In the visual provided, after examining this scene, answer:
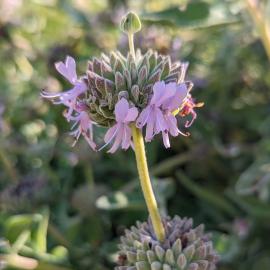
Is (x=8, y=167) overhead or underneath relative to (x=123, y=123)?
overhead

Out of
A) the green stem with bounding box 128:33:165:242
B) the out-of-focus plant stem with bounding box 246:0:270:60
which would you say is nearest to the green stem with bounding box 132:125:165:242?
the green stem with bounding box 128:33:165:242

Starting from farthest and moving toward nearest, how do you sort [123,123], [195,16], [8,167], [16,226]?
[8,167]
[195,16]
[16,226]
[123,123]

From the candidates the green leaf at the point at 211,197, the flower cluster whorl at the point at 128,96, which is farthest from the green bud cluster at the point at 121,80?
the green leaf at the point at 211,197

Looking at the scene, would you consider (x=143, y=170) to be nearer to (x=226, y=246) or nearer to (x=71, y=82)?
(x=71, y=82)

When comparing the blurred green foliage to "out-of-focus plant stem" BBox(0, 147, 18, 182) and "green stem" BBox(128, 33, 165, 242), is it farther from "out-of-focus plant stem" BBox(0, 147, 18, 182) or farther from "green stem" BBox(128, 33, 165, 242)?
"green stem" BBox(128, 33, 165, 242)

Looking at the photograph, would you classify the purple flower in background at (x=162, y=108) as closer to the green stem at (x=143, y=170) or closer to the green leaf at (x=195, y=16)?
the green stem at (x=143, y=170)

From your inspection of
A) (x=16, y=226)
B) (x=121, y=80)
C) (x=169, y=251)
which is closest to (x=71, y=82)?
(x=121, y=80)
